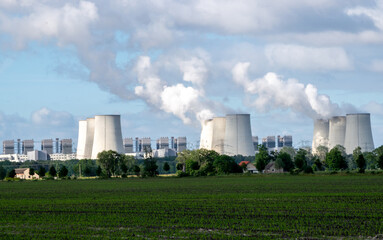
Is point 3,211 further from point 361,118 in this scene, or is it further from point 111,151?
point 361,118

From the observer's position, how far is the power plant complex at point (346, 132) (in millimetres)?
102438

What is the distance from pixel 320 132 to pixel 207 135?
2107 centimetres

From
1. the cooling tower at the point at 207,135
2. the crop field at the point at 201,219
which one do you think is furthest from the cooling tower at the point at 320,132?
the crop field at the point at 201,219

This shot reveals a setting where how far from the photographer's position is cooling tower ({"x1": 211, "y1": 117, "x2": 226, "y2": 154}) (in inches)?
4441

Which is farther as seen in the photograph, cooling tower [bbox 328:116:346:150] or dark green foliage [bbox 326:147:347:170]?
cooling tower [bbox 328:116:346:150]

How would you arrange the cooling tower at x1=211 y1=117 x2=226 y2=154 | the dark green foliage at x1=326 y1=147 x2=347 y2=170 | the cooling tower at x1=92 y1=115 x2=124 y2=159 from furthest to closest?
1. the cooling tower at x1=211 y1=117 x2=226 y2=154
2. the cooling tower at x1=92 y1=115 x2=124 y2=159
3. the dark green foliage at x1=326 y1=147 x2=347 y2=170

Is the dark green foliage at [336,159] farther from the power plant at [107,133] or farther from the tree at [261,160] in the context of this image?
the power plant at [107,133]

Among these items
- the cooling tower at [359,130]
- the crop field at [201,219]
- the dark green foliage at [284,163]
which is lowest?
the crop field at [201,219]

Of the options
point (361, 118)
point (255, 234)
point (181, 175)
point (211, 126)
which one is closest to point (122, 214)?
point (255, 234)

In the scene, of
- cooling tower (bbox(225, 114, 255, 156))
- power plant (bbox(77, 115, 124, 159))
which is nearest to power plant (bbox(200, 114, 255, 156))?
cooling tower (bbox(225, 114, 255, 156))

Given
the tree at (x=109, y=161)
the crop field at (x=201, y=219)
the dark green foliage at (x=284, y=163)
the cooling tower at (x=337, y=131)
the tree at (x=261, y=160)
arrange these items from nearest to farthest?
1. the crop field at (x=201, y=219)
2. the dark green foliage at (x=284, y=163)
3. the tree at (x=109, y=161)
4. the tree at (x=261, y=160)
5. the cooling tower at (x=337, y=131)

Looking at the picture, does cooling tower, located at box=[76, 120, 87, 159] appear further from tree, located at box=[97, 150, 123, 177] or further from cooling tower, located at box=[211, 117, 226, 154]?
tree, located at box=[97, 150, 123, 177]

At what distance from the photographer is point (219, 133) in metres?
114

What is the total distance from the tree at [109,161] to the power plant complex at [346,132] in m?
36.2
